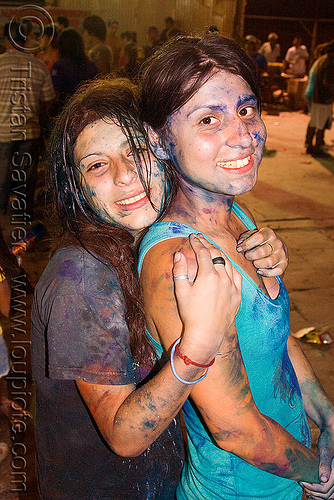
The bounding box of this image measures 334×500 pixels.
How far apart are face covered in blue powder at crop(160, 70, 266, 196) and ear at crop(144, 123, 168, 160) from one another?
0.27 feet

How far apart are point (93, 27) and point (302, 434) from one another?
8.12 meters

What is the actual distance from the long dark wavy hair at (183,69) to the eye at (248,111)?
84mm

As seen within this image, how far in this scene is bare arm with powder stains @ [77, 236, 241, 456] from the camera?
99cm

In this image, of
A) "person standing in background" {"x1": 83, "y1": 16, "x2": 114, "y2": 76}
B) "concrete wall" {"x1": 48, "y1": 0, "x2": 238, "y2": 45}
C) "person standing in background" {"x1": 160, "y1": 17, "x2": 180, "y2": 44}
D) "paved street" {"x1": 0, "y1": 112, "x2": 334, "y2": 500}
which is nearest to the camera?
"paved street" {"x1": 0, "y1": 112, "x2": 334, "y2": 500}

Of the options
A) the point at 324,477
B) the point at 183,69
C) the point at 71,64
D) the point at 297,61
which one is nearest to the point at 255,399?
the point at 324,477

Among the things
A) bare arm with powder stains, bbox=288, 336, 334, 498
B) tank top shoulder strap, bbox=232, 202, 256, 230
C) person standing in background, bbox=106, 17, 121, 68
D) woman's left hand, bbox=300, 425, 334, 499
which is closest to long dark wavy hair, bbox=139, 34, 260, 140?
tank top shoulder strap, bbox=232, 202, 256, 230

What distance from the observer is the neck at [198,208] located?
1.29 m

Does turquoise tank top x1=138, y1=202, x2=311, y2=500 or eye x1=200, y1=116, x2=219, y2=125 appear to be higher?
eye x1=200, y1=116, x2=219, y2=125

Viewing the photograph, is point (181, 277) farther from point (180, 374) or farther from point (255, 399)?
point (255, 399)

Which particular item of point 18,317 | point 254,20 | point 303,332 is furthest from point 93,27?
point 254,20

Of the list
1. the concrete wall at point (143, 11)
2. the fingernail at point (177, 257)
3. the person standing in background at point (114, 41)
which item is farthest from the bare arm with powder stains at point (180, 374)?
the concrete wall at point (143, 11)

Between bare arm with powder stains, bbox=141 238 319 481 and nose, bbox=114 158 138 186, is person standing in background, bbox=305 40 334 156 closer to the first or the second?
nose, bbox=114 158 138 186

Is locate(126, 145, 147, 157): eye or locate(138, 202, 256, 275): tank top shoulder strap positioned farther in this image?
locate(126, 145, 147, 157): eye

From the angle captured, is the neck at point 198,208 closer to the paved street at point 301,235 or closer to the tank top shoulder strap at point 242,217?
the tank top shoulder strap at point 242,217
